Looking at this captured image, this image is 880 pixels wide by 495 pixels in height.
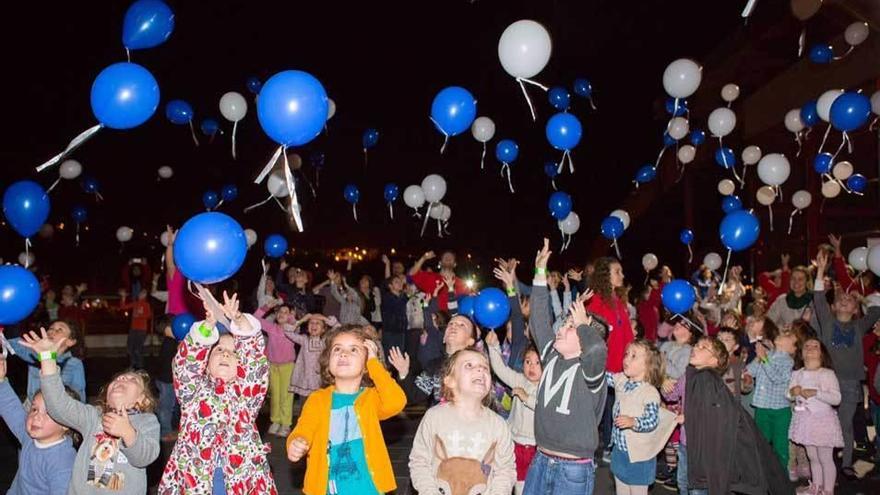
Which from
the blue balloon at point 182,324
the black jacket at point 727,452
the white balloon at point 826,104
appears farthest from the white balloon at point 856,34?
the blue balloon at point 182,324

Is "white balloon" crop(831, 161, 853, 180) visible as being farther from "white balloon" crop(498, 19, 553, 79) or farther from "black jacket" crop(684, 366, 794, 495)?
"black jacket" crop(684, 366, 794, 495)

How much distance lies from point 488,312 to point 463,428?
2841mm

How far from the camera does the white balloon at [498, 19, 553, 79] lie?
7340 millimetres

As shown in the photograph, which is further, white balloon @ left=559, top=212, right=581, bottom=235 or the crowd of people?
white balloon @ left=559, top=212, right=581, bottom=235

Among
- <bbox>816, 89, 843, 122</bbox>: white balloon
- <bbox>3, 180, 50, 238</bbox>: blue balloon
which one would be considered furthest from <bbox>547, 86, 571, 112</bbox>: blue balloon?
<bbox>3, 180, 50, 238</bbox>: blue balloon

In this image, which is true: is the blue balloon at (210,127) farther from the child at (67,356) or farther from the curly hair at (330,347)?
the curly hair at (330,347)

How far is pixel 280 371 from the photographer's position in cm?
823

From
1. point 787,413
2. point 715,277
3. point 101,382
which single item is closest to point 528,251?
point 715,277

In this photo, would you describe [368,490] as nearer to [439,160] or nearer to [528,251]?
[439,160]

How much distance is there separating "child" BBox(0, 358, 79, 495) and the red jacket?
3915 millimetres

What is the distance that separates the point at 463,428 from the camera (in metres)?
3.61

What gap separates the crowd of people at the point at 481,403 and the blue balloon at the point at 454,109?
7.03 feet

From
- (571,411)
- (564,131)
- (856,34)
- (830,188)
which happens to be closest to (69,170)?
(564,131)

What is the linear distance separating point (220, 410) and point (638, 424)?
2817mm
